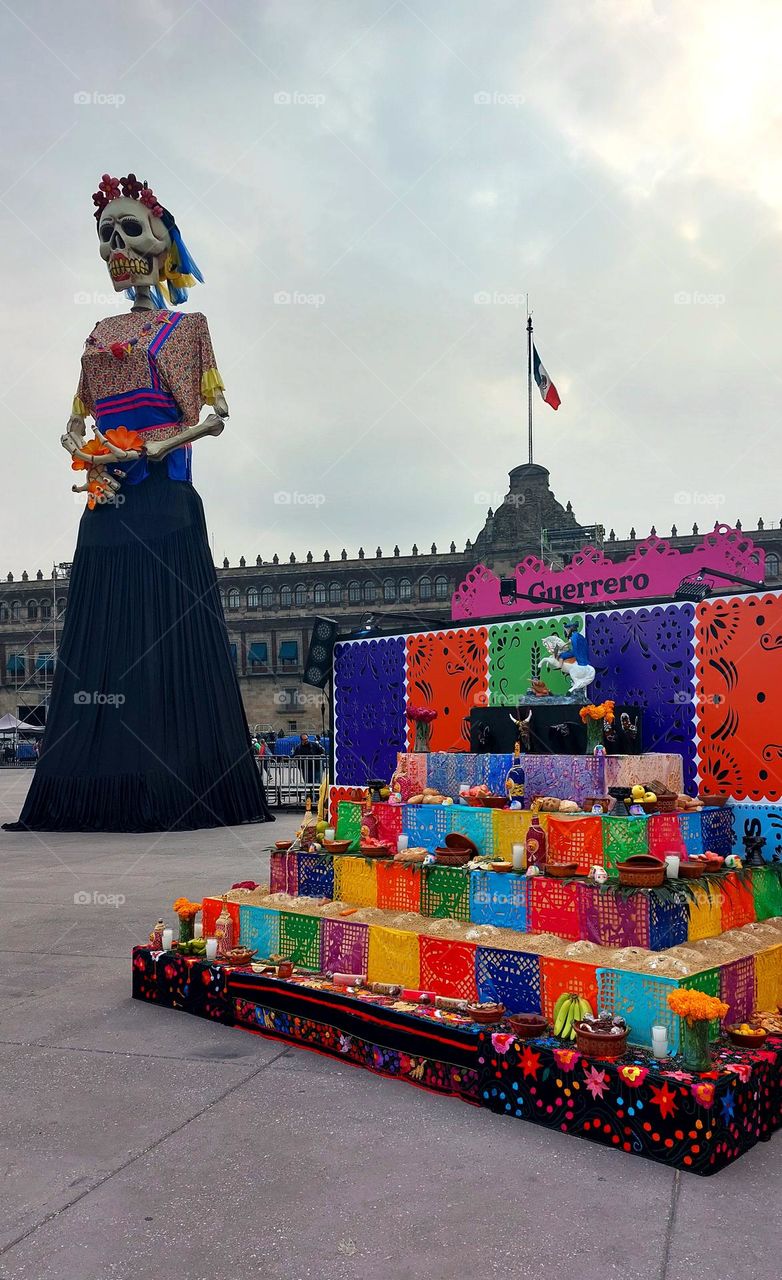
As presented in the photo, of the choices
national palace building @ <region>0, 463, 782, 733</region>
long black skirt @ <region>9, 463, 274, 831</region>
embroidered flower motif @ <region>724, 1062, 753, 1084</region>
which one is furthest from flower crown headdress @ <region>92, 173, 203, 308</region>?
national palace building @ <region>0, 463, 782, 733</region>

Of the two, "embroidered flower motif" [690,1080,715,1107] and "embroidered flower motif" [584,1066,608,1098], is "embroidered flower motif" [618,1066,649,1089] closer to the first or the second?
"embroidered flower motif" [584,1066,608,1098]

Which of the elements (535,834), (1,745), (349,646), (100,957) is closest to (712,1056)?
(535,834)

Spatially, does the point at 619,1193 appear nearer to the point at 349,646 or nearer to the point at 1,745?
the point at 349,646

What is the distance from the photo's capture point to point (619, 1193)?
159 inches

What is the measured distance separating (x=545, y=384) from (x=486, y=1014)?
2140 centimetres

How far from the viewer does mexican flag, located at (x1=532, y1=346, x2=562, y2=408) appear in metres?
24.4

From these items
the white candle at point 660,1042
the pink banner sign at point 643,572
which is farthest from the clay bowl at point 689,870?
the pink banner sign at point 643,572

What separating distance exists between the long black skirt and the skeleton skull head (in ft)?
11.8

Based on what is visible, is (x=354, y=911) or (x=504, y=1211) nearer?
(x=504, y=1211)

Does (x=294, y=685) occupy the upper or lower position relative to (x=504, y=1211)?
upper

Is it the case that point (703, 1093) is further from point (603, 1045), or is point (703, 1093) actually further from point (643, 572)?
point (643, 572)

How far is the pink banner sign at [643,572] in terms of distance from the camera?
32.2 feet

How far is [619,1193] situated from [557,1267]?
66 cm

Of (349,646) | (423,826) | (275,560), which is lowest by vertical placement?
(423,826)
